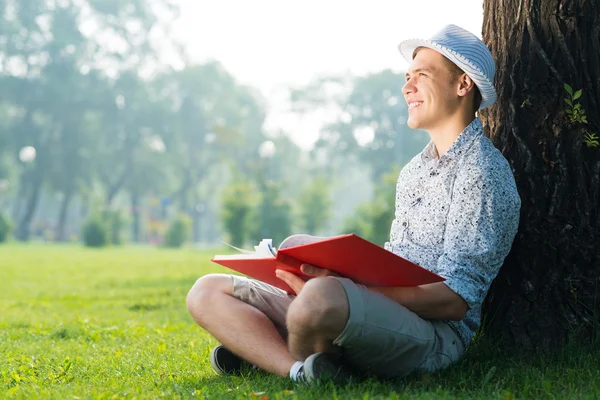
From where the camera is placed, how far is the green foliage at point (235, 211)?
95.1 ft

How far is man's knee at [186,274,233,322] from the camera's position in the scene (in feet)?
12.5

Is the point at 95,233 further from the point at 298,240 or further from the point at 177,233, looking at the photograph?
the point at 298,240

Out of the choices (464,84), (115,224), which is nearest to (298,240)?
(464,84)

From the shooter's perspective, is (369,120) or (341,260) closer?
(341,260)

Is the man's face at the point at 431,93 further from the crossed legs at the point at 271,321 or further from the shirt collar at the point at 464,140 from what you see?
the crossed legs at the point at 271,321

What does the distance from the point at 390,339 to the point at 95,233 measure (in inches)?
1192

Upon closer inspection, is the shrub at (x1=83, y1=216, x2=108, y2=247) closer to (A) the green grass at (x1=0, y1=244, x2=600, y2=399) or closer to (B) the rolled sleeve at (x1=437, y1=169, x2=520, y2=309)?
(A) the green grass at (x1=0, y1=244, x2=600, y2=399)

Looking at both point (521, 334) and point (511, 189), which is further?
point (521, 334)

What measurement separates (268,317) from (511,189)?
4.38ft

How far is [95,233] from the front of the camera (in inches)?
1270

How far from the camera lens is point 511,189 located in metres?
3.50

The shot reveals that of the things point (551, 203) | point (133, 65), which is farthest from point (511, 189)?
point (133, 65)

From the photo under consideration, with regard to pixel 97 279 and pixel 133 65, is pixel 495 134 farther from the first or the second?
pixel 133 65

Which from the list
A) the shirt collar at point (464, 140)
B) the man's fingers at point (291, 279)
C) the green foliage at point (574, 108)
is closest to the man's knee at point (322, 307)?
the man's fingers at point (291, 279)
